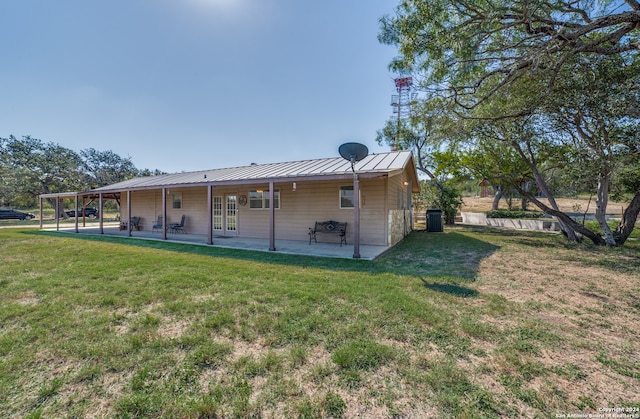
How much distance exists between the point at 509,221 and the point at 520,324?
1634cm

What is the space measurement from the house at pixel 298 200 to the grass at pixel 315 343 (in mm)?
3696

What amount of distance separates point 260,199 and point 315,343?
8.74 meters

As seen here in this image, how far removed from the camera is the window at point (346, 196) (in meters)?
9.02

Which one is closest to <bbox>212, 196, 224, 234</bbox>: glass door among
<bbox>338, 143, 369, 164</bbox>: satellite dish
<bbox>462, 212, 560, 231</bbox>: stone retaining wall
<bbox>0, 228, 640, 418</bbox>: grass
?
<bbox>0, 228, 640, 418</bbox>: grass

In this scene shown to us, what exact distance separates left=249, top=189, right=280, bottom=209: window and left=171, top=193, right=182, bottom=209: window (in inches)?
167

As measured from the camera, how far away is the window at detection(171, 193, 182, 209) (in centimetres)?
1270

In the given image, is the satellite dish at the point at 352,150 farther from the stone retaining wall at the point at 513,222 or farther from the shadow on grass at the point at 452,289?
the stone retaining wall at the point at 513,222

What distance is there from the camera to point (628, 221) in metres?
8.64

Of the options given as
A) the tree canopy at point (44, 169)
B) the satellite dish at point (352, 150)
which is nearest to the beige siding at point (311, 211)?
the satellite dish at point (352, 150)

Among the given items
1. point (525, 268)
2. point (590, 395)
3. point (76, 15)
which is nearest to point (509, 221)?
point (525, 268)

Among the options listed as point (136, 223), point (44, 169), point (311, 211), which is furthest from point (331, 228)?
point (44, 169)

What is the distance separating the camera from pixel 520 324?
2.93 m

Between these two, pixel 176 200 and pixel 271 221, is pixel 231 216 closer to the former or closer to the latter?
pixel 176 200

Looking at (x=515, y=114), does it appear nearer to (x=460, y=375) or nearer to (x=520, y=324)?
(x=520, y=324)
